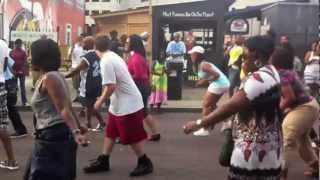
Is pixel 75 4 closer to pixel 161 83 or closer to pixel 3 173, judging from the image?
pixel 161 83

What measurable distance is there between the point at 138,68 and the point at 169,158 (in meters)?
1.73

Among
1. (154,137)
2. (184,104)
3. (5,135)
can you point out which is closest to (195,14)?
(184,104)

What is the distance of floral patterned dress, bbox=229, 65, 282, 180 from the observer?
14.9 ft

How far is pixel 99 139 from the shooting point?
10.8 meters

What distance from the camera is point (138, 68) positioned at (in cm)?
1023

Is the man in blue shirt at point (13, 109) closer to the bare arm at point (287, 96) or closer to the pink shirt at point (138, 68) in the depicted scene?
the pink shirt at point (138, 68)

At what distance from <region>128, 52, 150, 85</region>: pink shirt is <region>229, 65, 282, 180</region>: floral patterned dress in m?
5.42

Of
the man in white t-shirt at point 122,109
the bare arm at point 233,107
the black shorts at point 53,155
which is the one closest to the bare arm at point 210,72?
A: the man in white t-shirt at point 122,109

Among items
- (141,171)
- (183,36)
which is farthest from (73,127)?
(183,36)

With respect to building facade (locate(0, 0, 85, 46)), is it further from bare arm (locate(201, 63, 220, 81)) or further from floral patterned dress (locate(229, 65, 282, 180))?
floral patterned dress (locate(229, 65, 282, 180))

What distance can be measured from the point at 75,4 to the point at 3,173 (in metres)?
35.1

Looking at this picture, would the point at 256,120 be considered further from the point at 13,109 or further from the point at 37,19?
the point at 37,19

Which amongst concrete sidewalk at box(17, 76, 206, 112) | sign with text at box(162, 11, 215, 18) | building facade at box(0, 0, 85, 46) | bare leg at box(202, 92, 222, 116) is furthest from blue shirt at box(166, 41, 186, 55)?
bare leg at box(202, 92, 222, 116)

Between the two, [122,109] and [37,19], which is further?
[37,19]
